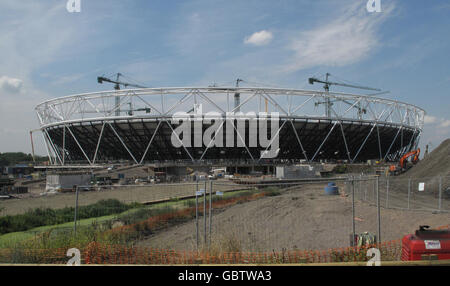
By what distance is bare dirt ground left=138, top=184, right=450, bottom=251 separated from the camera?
8.66 m

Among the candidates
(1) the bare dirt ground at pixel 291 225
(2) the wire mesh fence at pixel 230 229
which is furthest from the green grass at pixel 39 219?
(1) the bare dirt ground at pixel 291 225

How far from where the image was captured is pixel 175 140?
174ft

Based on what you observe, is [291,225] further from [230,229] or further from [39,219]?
[39,219]

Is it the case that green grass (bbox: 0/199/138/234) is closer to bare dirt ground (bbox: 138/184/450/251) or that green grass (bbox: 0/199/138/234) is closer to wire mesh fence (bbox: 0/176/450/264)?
wire mesh fence (bbox: 0/176/450/264)

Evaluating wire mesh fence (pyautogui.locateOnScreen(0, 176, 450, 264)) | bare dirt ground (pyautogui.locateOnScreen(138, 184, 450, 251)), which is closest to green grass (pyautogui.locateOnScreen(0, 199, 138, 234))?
wire mesh fence (pyautogui.locateOnScreen(0, 176, 450, 264))

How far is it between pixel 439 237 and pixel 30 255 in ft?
23.8

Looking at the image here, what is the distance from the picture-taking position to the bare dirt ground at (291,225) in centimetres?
866

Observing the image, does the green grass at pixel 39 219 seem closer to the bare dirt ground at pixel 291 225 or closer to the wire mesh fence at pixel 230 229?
the wire mesh fence at pixel 230 229

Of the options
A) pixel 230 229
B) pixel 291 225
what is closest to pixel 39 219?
pixel 230 229

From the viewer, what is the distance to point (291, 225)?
10719 millimetres

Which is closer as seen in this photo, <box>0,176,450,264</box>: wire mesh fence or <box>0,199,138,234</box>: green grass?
<box>0,176,450,264</box>: wire mesh fence

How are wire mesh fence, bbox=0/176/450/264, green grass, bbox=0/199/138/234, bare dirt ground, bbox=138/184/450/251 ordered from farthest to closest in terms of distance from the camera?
1. green grass, bbox=0/199/138/234
2. bare dirt ground, bbox=138/184/450/251
3. wire mesh fence, bbox=0/176/450/264
